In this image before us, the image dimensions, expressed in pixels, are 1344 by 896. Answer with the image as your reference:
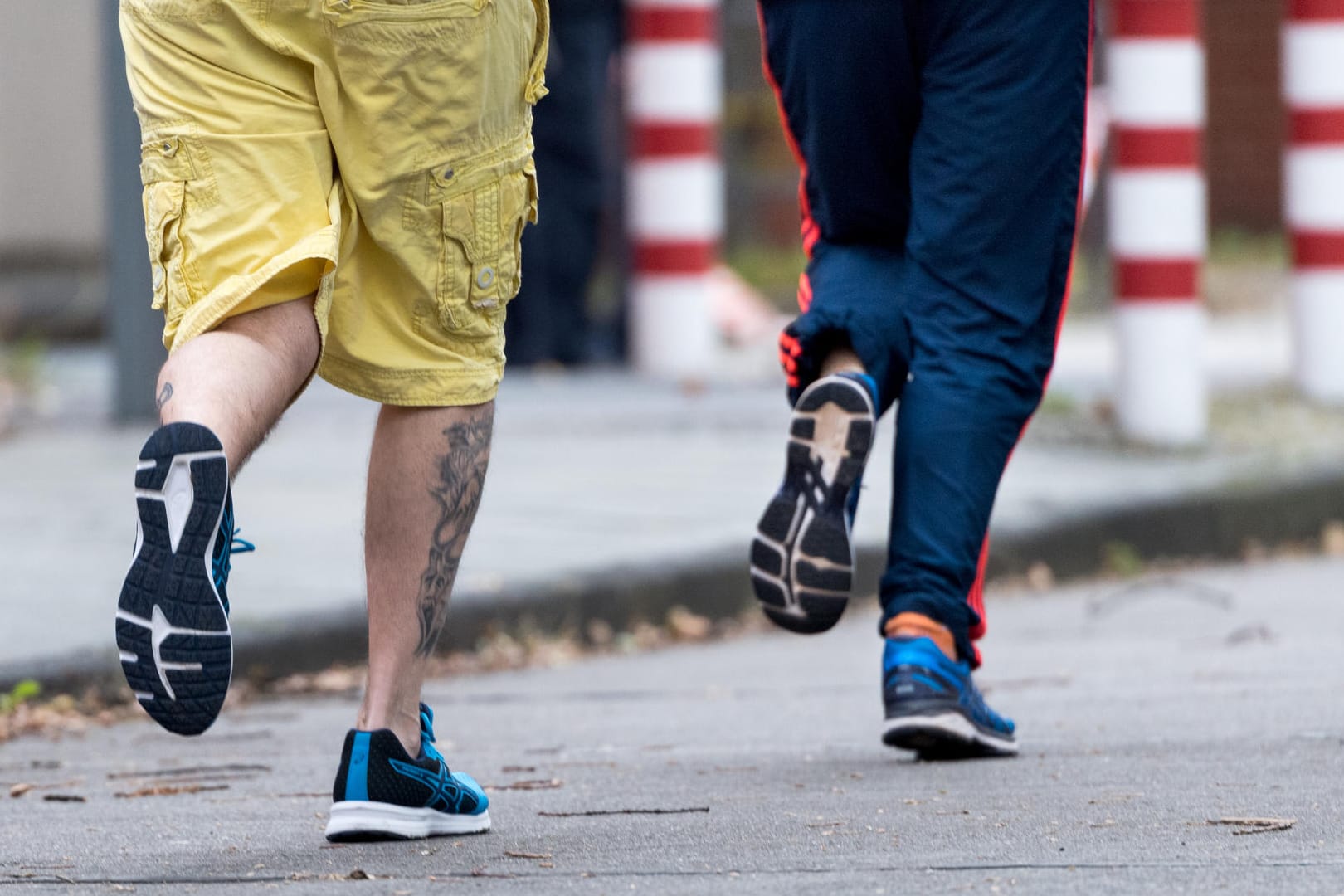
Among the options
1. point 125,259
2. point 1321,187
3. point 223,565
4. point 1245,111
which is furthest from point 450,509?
point 1245,111

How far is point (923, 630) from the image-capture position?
275 centimetres

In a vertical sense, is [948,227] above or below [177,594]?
above

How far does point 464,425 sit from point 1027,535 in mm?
2638

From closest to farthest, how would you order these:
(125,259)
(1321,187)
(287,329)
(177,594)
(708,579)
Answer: (177,594)
(287,329)
(708,579)
(125,259)
(1321,187)

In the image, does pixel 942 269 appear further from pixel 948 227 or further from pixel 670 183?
pixel 670 183

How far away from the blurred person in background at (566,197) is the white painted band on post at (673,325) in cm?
23

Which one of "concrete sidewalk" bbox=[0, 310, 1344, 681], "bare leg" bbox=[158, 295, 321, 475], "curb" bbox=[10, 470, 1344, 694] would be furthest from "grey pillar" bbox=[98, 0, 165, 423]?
"bare leg" bbox=[158, 295, 321, 475]

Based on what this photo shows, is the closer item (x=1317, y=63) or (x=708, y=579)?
(x=708, y=579)

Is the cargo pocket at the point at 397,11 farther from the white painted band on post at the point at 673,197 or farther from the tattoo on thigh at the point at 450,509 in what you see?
the white painted band on post at the point at 673,197

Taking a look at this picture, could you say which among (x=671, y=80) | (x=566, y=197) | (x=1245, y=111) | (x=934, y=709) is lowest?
(x=1245, y=111)

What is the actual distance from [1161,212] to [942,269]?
2.95 metres

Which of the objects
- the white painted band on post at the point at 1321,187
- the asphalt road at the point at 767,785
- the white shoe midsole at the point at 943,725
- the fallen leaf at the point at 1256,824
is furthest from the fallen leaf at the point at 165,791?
the white painted band on post at the point at 1321,187

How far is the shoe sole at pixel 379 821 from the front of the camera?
2.28m

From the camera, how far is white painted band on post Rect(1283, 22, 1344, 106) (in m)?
6.01
